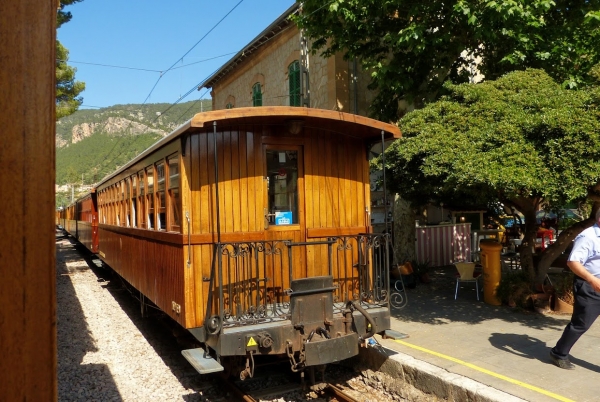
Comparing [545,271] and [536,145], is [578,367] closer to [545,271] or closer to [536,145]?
[536,145]

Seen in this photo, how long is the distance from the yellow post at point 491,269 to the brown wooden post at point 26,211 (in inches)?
337

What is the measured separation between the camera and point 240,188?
18.4 ft

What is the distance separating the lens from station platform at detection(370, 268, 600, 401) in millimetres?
4777

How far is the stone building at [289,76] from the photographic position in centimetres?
1509

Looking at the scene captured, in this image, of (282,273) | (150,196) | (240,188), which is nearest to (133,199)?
(150,196)

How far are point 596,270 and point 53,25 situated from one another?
560 cm

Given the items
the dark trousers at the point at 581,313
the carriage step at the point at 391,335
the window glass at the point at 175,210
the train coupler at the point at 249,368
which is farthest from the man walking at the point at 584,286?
the window glass at the point at 175,210

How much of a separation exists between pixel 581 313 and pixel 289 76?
46.9ft

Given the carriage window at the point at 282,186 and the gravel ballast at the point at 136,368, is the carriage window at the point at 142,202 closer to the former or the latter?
the gravel ballast at the point at 136,368

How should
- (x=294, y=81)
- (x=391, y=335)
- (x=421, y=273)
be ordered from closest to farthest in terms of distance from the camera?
(x=391, y=335) → (x=421, y=273) → (x=294, y=81)

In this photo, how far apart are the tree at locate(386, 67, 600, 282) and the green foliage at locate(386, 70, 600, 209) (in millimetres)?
12

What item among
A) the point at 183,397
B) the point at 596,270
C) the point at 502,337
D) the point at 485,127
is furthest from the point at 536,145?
the point at 183,397

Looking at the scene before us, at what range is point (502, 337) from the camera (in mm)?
6664

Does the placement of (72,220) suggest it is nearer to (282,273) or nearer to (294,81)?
(294,81)
